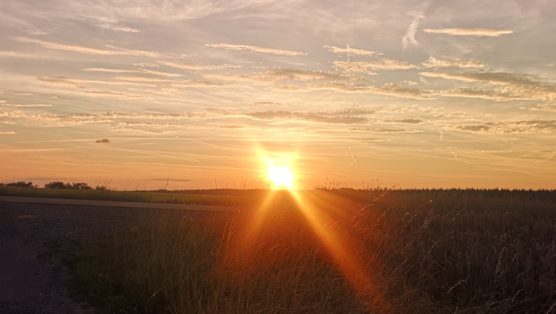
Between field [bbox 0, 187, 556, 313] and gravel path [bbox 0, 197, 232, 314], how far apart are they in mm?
156

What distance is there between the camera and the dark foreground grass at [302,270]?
10.2 metres

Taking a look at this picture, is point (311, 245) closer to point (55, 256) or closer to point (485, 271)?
point (485, 271)

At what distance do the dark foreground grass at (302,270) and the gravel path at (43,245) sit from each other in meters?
0.50

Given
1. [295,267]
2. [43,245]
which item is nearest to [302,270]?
[295,267]

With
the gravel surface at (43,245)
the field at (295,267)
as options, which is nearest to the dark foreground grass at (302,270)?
the field at (295,267)

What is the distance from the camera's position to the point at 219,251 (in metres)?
12.7

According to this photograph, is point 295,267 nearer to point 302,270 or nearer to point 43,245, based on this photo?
point 302,270

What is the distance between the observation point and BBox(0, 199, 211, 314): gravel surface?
9.94m

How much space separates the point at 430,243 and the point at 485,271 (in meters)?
2.79

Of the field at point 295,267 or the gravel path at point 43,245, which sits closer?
the gravel path at point 43,245

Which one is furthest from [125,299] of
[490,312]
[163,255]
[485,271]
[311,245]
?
[485,271]

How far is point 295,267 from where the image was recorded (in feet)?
37.7

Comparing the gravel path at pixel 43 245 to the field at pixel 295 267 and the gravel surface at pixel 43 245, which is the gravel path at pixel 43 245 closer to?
the gravel surface at pixel 43 245

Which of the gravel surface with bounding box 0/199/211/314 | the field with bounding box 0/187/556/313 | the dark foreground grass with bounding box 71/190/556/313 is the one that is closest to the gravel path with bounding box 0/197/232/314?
the gravel surface with bounding box 0/199/211/314
